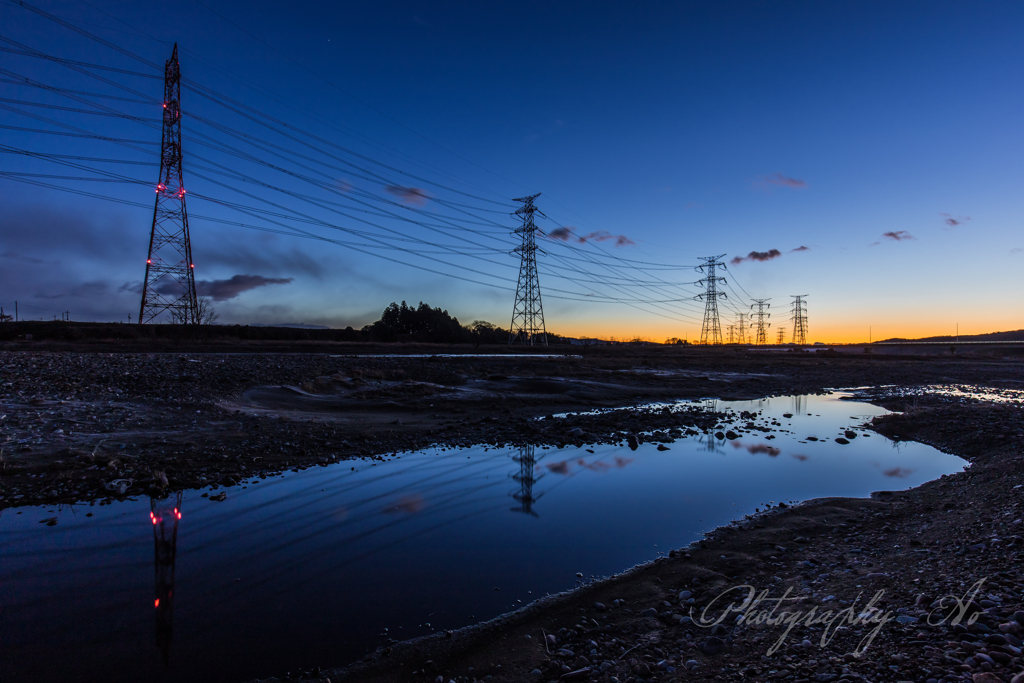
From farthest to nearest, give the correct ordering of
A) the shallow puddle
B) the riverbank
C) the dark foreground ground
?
the shallow puddle, the dark foreground ground, the riverbank

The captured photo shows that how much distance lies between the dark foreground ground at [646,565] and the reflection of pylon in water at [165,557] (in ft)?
2.96

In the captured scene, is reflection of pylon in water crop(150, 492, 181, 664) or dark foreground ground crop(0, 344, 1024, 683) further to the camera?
reflection of pylon in water crop(150, 492, 181, 664)

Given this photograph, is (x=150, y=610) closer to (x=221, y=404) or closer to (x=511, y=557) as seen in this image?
(x=511, y=557)

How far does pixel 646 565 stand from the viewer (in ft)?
21.0

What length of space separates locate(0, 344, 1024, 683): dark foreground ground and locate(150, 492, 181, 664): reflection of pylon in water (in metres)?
0.90

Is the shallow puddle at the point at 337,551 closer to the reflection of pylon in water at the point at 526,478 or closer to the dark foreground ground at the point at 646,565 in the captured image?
the reflection of pylon in water at the point at 526,478

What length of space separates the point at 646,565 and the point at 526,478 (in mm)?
4908

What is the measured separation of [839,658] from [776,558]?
290cm

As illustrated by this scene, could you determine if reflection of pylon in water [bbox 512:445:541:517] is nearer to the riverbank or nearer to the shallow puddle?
the shallow puddle

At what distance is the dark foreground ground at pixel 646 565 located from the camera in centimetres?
404

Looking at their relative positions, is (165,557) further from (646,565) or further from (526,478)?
(526,478)

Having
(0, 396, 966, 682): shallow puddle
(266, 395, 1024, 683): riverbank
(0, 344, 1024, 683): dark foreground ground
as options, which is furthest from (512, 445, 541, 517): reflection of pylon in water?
(266, 395, 1024, 683): riverbank

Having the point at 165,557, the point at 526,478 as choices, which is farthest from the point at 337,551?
the point at 526,478

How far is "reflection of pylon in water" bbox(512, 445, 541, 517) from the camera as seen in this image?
9.14m
